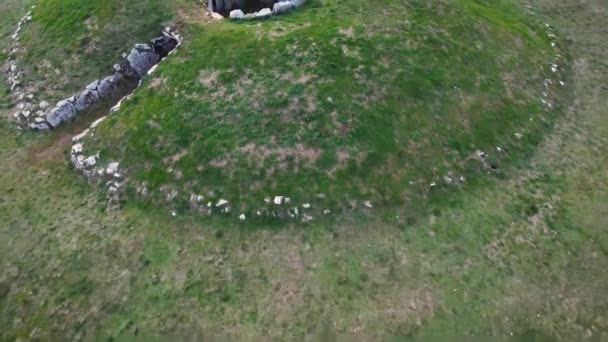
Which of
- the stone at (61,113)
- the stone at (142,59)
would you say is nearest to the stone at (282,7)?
the stone at (142,59)

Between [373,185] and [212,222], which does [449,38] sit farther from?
[212,222]

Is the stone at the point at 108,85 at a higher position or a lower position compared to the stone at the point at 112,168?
higher

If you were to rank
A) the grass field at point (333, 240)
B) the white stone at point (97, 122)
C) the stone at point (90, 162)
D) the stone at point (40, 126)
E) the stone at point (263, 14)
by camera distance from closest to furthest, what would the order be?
the grass field at point (333, 240) → the stone at point (90, 162) → the white stone at point (97, 122) → the stone at point (40, 126) → the stone at point (263, 14)

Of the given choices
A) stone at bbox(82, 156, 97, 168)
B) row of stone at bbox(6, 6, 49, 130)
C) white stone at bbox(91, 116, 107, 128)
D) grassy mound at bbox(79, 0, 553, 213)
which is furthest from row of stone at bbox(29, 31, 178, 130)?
stone at bbox(82, 156, 97, 168)

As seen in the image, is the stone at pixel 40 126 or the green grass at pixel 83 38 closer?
the stone at pixel 40 126

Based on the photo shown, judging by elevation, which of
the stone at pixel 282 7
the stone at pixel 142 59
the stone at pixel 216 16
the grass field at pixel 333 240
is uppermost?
the stone at pixel 282 7

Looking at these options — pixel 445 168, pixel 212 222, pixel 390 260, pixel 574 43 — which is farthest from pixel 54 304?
pixel 574 43

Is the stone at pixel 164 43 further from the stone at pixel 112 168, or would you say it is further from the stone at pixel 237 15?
the stone at pixel 112 168
